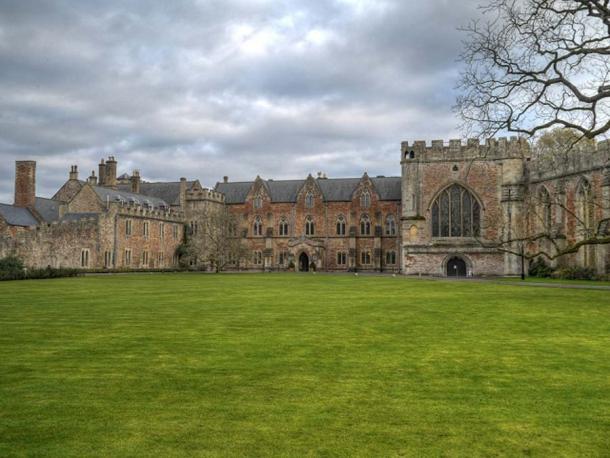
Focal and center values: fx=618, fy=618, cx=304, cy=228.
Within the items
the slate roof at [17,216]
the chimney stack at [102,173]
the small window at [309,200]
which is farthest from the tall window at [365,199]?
the slate roof at [17,216]

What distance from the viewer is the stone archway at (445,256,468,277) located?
5875 cm

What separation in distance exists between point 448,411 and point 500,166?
53.4 metres

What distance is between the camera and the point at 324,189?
77.3m

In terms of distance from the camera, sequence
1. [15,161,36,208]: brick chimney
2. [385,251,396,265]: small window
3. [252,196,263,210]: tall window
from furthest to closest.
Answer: [252,196,263,210]: tall window
[385,251,396,265]: small window
[15,161,36,208]: brick chimney

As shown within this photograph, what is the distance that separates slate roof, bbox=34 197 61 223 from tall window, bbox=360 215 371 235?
112ft

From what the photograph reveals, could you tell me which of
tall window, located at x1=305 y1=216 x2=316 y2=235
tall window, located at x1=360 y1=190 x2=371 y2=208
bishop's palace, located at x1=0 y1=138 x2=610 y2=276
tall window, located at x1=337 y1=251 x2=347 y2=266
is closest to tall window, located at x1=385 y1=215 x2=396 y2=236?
bishop's palace, located at x1=0 y1=138 x2=610 y2=276

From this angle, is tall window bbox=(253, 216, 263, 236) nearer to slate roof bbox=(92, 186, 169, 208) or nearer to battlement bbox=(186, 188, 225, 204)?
battlement bbox=(186, 188, 225, 204)

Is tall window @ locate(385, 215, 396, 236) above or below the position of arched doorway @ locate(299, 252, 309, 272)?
above

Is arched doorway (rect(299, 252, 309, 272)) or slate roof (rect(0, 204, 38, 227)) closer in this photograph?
slate roof (rect(0, 204, 38, 227))

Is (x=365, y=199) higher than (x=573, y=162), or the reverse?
(x=365, y=199)

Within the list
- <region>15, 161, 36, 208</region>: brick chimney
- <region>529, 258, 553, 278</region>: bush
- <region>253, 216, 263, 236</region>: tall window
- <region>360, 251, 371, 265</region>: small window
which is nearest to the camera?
<region>529, 258, 553, 278</region>: bush

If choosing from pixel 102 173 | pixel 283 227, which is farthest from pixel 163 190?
pixel 283 227

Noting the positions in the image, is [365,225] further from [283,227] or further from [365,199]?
[283,227]

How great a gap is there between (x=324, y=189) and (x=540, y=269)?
32878 mm
